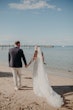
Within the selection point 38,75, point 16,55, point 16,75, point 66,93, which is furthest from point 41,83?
point 16,55

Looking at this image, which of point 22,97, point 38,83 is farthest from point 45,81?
point 22,97

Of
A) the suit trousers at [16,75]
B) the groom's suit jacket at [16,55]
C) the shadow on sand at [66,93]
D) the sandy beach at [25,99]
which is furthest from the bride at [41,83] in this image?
the suit trousers at [16,75]

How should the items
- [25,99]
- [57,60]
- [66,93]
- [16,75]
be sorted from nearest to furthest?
[25,99]
[66,93]
[16,75]
[57,60]

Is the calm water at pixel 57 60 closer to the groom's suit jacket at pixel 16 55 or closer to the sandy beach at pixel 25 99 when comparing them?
the sandy beach at pixel 25 99

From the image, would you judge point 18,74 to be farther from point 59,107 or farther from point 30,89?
point 59,107

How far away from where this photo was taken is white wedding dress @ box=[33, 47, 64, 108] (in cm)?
889

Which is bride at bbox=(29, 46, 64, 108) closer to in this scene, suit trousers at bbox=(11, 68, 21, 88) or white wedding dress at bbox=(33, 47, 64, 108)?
white wedding dress at bbox=(33, 47, 64, 108)

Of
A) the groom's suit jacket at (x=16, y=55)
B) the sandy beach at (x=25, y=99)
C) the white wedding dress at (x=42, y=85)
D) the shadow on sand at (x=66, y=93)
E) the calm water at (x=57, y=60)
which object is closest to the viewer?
the sandy beach at (x=25, y=99)

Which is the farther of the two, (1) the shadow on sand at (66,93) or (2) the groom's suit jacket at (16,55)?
(2) the groom's suit jacket at (16,55)

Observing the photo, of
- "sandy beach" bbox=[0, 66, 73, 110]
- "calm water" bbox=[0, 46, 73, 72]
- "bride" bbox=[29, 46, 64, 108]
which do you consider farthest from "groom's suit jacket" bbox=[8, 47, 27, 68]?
"calm water" bbox=[0, 46, 73, 72]

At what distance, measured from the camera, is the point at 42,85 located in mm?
9680

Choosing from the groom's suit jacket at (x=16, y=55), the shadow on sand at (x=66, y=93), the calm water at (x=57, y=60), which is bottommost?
the shadow on sand at (x=66, y=93)

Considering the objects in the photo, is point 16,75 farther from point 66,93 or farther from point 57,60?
point 57,60

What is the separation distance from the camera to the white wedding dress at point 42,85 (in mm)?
8889
